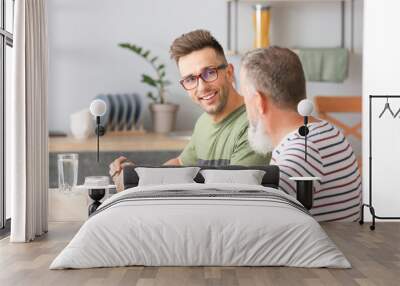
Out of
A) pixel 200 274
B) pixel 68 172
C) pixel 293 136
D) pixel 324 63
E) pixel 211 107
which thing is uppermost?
pixel 324 63

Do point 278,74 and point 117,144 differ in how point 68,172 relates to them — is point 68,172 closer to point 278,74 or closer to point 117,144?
point 117,144

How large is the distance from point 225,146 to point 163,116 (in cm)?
72

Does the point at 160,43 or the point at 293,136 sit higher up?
the point at 160,43

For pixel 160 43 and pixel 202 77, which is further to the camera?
pixel 160 43

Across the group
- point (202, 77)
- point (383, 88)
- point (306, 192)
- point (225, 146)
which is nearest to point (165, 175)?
point (225, 146)

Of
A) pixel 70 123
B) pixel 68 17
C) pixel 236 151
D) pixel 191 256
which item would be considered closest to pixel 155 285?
pixel 191 256

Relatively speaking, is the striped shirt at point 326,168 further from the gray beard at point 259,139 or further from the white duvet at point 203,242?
the white duvet at point 203,242

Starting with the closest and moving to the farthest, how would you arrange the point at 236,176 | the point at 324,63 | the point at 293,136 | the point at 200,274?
1. the point at 200,274
2. the point at 236,176
3. the point at 293,136
4. the point at 324,63

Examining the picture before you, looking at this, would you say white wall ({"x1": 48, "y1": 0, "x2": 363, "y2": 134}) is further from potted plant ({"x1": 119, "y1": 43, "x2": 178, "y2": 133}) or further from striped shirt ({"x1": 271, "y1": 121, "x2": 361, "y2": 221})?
striped shirt ({"x1": 271, "y1": 121, "x2": 361, "y2": 221})

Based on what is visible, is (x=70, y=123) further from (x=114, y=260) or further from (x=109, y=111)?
(x=114, y=260)

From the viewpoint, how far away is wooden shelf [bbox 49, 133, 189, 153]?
688cm

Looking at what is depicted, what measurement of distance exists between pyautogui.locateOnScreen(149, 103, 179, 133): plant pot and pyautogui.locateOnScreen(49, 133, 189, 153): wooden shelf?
101mm

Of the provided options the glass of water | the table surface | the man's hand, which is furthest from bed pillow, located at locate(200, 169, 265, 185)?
the glass of water

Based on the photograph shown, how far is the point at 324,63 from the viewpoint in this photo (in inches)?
276
